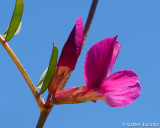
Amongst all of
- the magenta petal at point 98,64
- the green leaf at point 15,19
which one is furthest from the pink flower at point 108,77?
the green leaf at point 15,19

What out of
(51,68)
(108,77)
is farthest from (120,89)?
(51,68)

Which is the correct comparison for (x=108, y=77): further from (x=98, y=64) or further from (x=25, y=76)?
(x=25, y=76)

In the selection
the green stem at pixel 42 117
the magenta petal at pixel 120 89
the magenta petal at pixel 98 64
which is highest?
the magenta petal at pixel 98 64

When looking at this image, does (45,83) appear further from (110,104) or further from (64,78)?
(110,104)

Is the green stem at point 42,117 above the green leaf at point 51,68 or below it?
below

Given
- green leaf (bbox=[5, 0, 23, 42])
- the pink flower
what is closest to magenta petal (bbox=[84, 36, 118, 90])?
the pink flower

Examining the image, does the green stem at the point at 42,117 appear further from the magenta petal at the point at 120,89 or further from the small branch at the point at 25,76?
the magenta petal at the point at 120,89

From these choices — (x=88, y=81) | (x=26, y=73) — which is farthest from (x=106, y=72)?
(x=26, y=73)
